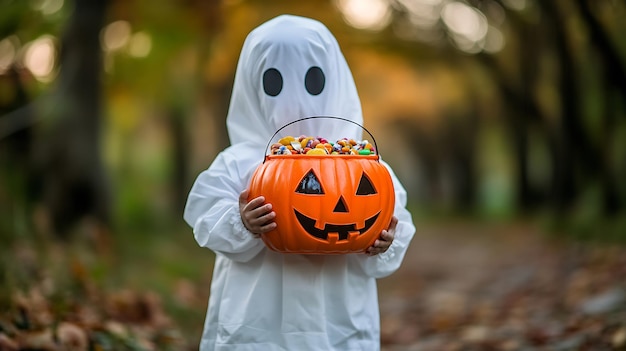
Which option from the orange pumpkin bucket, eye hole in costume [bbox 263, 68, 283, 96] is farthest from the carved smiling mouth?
eye hole in costume [bbox 263, 68, 283, 96]

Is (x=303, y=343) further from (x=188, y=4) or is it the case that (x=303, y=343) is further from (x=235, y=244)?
(x=188, y=4)

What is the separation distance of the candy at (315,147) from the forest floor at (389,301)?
1.99 m

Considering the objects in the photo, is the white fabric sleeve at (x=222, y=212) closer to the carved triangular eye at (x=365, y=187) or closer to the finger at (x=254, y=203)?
the finger at (x=254, y=203)

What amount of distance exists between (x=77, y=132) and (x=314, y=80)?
594 cm

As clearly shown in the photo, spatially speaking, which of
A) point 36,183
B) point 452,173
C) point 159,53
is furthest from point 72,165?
point 452,173

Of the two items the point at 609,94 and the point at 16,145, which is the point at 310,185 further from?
the point at 609,94

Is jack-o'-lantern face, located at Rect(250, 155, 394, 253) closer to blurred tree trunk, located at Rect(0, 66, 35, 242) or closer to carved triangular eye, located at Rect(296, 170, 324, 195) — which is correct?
carved triangular eye, located at Rect(296, 170, 324, 195)

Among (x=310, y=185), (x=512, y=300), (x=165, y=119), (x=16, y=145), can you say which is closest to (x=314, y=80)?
(x=310, y=185)

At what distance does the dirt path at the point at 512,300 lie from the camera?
615 centimetres

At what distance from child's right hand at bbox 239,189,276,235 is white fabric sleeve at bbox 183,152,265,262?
0.24ft

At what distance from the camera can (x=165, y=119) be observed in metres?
20.5

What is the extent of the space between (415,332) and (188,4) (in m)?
8.68

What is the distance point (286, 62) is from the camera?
12.0 ft

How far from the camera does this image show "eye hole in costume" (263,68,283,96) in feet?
12.1
